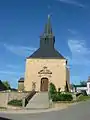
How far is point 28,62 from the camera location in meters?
54.2

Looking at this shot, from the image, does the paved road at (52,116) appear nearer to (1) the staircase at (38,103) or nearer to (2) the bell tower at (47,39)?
(1) the staircase at (38,103)

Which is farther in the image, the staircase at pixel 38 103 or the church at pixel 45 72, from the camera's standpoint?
the church at pixel 45 72

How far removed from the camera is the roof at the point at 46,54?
179 feet

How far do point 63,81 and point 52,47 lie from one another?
8.60 metres

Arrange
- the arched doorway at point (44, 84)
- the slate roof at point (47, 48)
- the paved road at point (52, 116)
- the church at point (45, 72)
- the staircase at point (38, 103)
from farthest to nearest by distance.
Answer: the slate roof at point (47, 48) < the arched doorway at point (44, 84) < the church at point (45, 72) < the staircase at point (38, 103) < the paved road at point (52, 116)

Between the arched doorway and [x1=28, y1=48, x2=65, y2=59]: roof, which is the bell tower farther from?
the arched doorway

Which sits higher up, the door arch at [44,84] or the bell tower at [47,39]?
the bell tower at [47,39]

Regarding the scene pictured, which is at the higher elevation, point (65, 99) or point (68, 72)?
point (68, 72)

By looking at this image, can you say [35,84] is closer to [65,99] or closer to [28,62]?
[28,62]

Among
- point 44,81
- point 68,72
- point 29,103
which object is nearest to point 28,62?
point 44,81

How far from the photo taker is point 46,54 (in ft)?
181

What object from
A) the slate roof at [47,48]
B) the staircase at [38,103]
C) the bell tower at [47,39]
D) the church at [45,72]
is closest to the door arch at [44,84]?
the church at [45,72]

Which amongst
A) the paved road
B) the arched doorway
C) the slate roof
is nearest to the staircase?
the paved road

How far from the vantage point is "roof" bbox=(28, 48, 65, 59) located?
5456 cm
